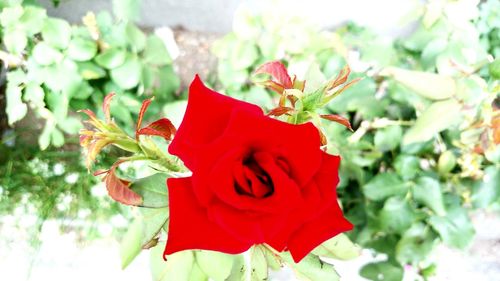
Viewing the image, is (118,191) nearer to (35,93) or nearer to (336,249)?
(336,249)

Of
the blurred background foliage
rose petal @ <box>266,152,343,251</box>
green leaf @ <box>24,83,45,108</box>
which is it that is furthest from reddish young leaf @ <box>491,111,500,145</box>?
green leaf @ <box>24,83,45,108</box>

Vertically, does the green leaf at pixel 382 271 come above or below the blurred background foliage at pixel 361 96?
below

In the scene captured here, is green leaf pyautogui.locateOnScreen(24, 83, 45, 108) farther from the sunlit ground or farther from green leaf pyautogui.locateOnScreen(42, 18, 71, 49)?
the sunlit ground

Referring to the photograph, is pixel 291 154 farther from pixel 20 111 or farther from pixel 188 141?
pixel 20 111

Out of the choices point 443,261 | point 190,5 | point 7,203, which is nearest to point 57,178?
point 7,203

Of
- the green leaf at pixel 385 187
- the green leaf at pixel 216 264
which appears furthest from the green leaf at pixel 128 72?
the green leaf at pixel 385 187

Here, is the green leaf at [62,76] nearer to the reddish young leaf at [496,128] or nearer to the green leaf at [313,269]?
the green leaf at [313,269]

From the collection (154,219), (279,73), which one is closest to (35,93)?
(154,219)
